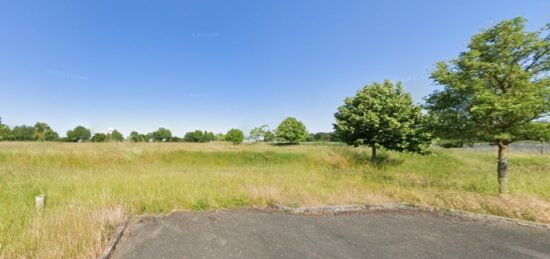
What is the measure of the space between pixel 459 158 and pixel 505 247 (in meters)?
19.9

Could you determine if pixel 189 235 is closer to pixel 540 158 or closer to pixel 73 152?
pixel 73 152

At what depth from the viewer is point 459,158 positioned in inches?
805

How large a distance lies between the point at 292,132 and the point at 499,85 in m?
46.3

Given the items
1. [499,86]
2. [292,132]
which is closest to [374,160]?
[499,86]

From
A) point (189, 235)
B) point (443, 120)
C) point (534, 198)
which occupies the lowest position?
point (189, 235)

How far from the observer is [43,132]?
64750 mm

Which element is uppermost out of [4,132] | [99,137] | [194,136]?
[194,136]

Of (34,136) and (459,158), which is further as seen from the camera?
(34,136)

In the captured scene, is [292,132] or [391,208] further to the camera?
[292,132]

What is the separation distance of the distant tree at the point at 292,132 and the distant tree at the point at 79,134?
228 feet

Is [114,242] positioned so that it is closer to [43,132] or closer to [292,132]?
[292,132]

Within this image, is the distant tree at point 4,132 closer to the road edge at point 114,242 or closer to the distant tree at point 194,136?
the distant tree at point 194,136

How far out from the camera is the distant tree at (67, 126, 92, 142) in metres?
77.1

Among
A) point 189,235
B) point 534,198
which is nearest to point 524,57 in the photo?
point 534,198
